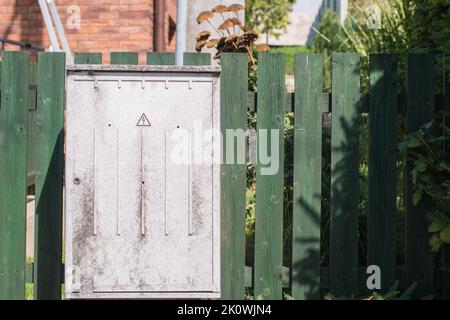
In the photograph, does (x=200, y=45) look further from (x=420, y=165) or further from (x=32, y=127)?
(x=420, y=165)

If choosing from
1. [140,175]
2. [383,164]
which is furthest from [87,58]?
[383,164]

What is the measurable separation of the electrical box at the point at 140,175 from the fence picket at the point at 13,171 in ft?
2.44

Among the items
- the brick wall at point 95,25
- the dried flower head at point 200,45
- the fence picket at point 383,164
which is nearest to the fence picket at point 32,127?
the dried flower head at point 200,45

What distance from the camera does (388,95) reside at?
13.8 ft

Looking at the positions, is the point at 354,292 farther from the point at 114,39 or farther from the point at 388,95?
the point at 114,39

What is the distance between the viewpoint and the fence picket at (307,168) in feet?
13.7

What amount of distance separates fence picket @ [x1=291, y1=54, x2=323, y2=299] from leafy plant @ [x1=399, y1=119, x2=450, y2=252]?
54cm

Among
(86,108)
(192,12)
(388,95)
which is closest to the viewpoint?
(86,108)

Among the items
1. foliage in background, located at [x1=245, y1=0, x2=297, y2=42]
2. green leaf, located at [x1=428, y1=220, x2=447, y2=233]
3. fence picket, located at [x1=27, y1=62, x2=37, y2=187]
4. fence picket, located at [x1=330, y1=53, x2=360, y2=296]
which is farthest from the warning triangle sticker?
foliage in background, located at [x1=245, y1=0, x2=297, y2=42]

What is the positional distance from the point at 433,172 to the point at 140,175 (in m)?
1.81

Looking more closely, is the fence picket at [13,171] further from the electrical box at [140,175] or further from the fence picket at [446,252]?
the fence picket at [446,252]

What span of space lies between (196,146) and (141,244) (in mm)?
606
